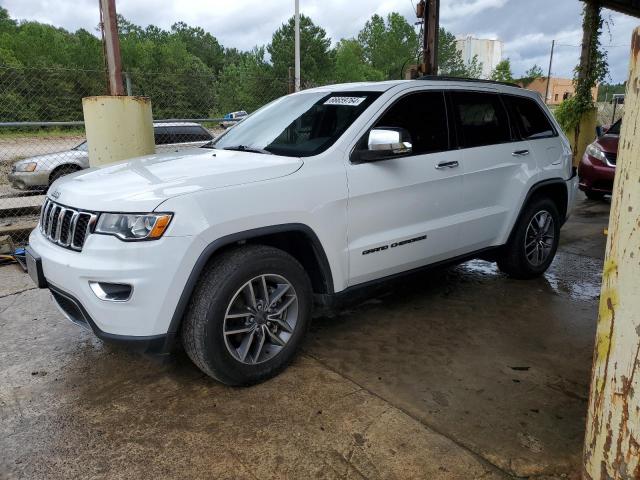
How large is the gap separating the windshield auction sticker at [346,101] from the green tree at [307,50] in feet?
157

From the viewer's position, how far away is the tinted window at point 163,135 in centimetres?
1093

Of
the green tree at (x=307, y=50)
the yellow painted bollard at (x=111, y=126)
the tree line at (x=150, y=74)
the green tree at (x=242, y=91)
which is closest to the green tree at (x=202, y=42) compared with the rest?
the tree line at (x=150, y=74)

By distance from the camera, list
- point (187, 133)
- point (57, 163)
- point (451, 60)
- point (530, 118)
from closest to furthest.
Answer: point (530, 118) → point (57, 163) → point (187, 133) → point (451, 60)

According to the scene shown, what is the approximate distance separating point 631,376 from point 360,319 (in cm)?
240

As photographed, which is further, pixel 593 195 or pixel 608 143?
pixel 593 195

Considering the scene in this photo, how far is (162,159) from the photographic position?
3385 mm

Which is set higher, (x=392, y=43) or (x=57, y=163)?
(x=392, y=43)

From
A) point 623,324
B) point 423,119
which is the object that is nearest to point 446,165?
point 423,119

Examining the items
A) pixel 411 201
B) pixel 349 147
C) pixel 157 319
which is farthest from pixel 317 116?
pixel 157 319

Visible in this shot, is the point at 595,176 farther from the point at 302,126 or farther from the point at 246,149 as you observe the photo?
the point at 246,149

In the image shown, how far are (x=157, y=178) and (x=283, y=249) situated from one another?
0.86 metres

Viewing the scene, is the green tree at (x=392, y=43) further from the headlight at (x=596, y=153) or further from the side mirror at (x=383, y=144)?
the side mirror at (x=383, y=144)

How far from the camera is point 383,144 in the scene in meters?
3.17

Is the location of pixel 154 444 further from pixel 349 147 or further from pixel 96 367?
pixel 349 147
